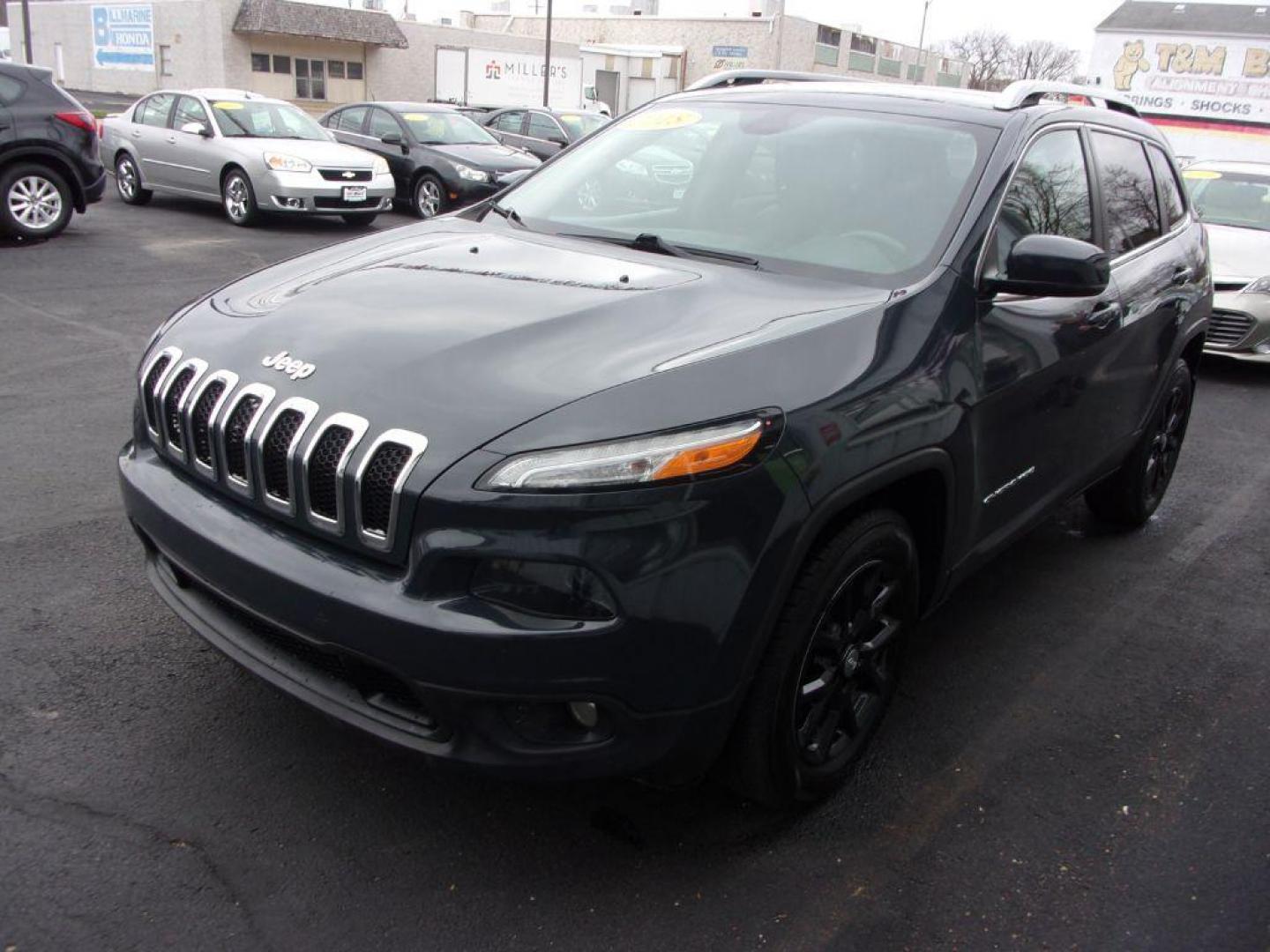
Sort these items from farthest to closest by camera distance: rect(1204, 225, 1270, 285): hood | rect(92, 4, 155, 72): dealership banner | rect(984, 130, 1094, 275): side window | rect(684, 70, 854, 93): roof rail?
rect(92, 4, 155, 72): dealership banner < rect(1204, 225, 1270, 285): hood < rect(684, 70, 854, 93): roof rail < rect(984, 130, 1094, 275): side window

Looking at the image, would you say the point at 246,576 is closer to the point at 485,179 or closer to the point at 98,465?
the point at 98,465

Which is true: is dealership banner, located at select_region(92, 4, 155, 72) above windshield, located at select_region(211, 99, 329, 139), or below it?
above

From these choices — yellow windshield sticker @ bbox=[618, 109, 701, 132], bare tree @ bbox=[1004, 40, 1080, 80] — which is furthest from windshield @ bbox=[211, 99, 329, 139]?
bare tree @ bbox=[1004, 40, 1080, 80]

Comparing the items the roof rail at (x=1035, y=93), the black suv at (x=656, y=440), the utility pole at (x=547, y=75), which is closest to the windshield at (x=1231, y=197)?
the roof rail at (x=1035, y=93)

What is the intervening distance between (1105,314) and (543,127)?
670 inches

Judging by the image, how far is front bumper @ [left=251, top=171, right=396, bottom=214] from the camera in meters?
12.8

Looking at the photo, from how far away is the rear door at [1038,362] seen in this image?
10.4 feet

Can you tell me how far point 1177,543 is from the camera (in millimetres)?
5105

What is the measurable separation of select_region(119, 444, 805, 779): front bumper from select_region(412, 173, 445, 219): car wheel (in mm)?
12992

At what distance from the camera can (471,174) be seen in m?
14.5

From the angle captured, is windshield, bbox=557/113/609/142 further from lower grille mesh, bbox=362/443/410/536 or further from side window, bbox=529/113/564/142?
lower grille mesh, bbox=362/443/410/536

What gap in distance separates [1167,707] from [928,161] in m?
1.91

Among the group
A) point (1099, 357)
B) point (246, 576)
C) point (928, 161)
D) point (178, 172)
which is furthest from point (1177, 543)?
point (178, 172)

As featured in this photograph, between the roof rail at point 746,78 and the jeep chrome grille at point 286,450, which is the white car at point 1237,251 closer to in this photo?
the roof rail at point 746,78
